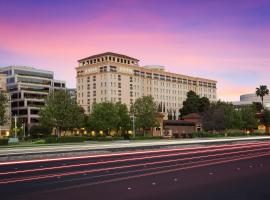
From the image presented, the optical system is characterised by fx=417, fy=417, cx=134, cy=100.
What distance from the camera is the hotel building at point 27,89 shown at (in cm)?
15925

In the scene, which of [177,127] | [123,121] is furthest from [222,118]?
[123,121]

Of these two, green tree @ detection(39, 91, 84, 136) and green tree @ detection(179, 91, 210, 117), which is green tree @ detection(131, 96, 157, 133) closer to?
green tree @ detection(39, 91, 84, 136)

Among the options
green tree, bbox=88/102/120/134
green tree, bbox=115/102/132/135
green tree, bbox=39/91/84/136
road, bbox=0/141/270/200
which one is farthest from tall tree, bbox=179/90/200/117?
road, bbox=0/141/270/200

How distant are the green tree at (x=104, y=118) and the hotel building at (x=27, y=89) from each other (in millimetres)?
56580

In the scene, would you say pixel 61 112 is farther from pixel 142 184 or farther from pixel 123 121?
pixel 142 184

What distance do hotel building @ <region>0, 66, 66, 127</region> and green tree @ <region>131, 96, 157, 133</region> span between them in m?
58.5

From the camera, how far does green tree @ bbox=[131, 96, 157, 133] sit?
10425cm

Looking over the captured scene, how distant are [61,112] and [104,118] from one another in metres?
20.8

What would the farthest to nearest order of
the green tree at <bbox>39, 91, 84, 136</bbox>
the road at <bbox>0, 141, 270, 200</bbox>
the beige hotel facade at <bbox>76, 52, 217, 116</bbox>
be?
the beige hotel facade at <bbox>76, 52, 217, 116</bbox> → the green tree at <bbox>39, 91, 84, 136</bbox> → the road at <bbox>0, 141, 270, 200</bbox>

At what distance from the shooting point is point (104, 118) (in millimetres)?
101688

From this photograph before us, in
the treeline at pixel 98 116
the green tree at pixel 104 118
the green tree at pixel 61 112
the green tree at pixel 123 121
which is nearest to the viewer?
the green tree at pixel 61 112

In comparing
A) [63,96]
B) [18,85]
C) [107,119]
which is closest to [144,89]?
[18,85]

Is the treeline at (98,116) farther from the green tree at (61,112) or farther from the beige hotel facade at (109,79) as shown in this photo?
the beige hotel facade at (109,79)

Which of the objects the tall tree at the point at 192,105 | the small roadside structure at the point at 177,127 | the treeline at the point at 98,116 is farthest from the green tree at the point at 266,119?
the treeline at the point at 98,116
